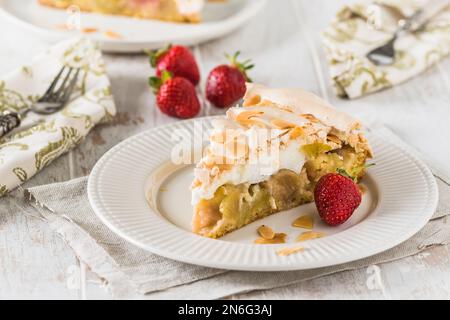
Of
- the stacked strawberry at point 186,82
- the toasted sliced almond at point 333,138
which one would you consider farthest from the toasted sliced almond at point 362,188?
the stacked strawberry at point 186,82

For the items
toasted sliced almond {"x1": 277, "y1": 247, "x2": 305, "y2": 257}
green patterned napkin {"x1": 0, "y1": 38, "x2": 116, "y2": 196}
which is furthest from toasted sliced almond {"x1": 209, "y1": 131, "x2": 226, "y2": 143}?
green patterned napkin {"x1": 0, "y1": 38, "x2": 116, "y2": 196}

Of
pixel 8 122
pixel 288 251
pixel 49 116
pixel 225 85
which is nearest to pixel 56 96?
pixel 49 116

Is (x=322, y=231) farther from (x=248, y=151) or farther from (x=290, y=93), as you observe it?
(x=290, y=93)

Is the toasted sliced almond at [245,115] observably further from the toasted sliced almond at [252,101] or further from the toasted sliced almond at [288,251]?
the toasted sliced almond at [288,251]

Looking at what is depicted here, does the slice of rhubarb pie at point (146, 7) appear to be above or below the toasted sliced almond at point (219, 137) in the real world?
above

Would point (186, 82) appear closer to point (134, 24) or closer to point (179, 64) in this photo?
point (179, 64)

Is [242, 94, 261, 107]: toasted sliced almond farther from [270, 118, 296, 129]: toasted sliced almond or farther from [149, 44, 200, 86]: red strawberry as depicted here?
[149, 44, 200, 86]: red strawberry
